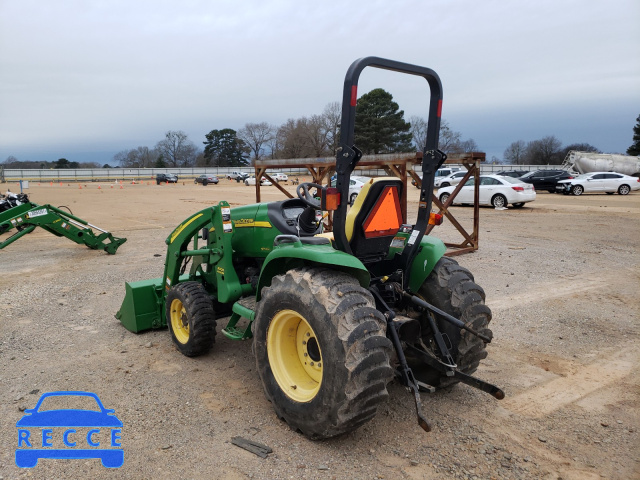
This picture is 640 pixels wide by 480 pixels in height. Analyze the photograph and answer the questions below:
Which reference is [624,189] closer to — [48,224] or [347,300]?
[48,224]

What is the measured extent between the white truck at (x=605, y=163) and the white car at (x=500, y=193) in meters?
24.6

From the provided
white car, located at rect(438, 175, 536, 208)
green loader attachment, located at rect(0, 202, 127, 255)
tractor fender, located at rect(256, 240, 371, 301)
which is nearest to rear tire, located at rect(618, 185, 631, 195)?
white car, located at rect(438, 175, 536, 208)

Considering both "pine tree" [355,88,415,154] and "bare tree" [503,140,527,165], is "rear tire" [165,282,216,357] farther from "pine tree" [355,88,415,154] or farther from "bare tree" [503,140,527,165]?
"bare tree" [503,140,527,165]

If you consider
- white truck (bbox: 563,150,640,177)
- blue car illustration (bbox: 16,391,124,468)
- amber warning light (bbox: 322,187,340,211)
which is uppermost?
white truck (bbox: 563,150,640,177)

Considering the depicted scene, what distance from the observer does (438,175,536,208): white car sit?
20125 mm

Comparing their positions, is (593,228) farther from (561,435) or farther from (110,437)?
(110,437)

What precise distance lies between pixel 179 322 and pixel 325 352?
2.54 metres

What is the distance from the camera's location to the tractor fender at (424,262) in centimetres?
391

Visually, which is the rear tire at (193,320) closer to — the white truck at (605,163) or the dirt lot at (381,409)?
the dirt lot at (381,409)

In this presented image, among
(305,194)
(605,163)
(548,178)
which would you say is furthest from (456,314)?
(605,163)

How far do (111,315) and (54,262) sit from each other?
4517 mm

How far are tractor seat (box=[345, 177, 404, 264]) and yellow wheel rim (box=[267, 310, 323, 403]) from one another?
73cm

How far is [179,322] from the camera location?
16.5ft

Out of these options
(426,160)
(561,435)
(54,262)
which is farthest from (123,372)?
(54,262)
